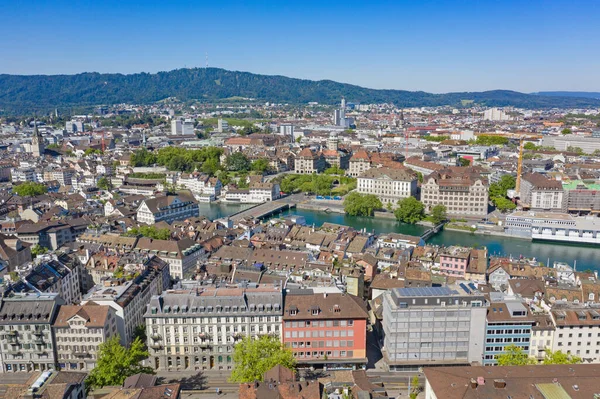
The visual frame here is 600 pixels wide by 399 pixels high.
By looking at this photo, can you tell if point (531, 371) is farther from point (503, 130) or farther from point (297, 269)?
point (503, 130)

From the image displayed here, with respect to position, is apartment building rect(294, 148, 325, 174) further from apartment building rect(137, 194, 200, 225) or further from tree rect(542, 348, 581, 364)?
tree rect(542, 348, 581, 364)

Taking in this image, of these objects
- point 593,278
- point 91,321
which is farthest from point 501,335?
point 91,321

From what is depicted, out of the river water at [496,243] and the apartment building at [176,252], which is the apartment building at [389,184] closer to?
the river water at [496,243]

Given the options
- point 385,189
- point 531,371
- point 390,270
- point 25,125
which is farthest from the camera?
point 25,125

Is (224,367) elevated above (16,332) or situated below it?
below

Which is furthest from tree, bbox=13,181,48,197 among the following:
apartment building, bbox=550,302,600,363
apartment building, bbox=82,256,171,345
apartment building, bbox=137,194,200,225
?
apartment building, bbox=550,302,600,363

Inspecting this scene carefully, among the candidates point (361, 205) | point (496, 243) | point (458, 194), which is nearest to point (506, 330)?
point (496, 243)

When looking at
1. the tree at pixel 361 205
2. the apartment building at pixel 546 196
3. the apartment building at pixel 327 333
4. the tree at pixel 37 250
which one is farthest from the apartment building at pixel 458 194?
the tree at pixel 37 250

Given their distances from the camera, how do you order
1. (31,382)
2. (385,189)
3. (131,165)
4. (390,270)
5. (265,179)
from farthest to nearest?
(131,165), (265,179), (385,189), (390,270), (31,382)
